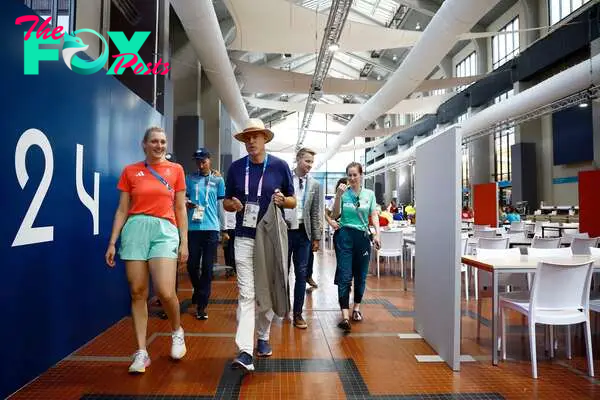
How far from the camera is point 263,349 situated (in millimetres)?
3035

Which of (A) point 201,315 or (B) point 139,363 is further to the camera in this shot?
(A) point 201,315

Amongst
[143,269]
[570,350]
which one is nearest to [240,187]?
[143,269]

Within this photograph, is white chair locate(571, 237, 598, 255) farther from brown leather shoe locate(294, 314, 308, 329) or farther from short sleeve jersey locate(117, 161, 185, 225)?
short sleeve jersey locate(117, 161, 185, 225)

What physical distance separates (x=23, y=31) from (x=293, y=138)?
2930 cm

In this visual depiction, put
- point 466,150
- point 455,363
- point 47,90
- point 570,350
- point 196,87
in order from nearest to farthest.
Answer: point 47,90 → point 455,363 → point 570,350 → point 196,87 → point 466,150

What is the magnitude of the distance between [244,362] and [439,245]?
1567 millimetres

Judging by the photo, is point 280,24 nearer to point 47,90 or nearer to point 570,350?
point 47,90

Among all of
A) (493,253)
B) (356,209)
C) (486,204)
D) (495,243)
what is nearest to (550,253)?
(493,253)

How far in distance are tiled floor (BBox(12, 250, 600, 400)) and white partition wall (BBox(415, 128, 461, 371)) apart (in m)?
0.20

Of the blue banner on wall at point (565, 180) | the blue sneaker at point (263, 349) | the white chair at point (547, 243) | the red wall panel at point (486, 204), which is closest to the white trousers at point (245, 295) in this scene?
the blue sneaker at point (263, 349)

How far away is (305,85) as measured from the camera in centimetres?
1131

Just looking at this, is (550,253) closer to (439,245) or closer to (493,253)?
(493,253)

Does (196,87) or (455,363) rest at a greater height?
(196,87)

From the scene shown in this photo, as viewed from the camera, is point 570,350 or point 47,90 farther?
point 570,350
